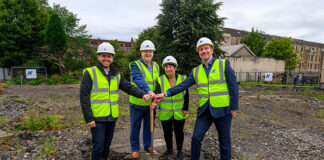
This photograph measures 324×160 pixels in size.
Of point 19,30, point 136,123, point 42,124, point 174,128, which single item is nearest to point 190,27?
point 42,124

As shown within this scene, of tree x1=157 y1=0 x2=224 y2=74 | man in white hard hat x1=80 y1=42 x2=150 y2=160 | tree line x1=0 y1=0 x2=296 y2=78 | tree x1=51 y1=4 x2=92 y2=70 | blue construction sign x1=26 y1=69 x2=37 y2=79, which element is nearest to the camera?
man in white hard hat x1=80 y1=42 x2=150 y2=160

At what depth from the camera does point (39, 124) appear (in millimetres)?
5766

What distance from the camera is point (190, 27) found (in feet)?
62.4

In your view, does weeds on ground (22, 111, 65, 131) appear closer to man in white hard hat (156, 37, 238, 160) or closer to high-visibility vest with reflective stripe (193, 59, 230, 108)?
man in white hard hat (156, 37, 238, 160)

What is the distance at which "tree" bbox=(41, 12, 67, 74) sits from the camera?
842 inches

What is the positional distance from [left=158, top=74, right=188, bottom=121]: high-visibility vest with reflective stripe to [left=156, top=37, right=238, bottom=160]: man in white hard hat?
0.52 metres

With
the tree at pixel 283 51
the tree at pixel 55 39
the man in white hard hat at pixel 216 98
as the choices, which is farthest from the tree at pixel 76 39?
the tree at pixel 283 51

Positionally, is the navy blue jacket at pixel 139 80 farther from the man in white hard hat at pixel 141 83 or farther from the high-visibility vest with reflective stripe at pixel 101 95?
the high-visibility vest with reflective stripe at pixel 101 95

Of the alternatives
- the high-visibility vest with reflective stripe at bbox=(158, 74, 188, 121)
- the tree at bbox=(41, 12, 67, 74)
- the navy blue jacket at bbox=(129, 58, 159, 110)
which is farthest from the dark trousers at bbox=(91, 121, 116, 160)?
the tree at bbox=(41, 12, 67, 74)

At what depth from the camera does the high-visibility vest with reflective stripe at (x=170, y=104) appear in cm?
384

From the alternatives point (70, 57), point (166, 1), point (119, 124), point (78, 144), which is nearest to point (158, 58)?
point (166, 1)

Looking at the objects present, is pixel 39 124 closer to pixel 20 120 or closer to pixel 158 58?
pixel 20 120

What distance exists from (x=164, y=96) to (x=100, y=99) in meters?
1.23

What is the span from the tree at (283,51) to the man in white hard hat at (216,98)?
3905cm
